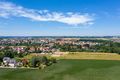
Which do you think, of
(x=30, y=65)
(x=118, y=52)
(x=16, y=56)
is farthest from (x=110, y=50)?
(x=30, y=65)

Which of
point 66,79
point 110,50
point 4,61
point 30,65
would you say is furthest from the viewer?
point 110,50

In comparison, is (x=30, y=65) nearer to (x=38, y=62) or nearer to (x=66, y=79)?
(x=38, y=62)

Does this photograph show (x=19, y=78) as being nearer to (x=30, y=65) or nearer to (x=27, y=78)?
(x=27, y=78)

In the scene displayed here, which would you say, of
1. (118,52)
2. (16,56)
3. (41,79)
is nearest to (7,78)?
(41,79)

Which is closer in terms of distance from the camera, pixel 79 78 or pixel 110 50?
pixel 79 78

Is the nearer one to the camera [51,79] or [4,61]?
[51,79]

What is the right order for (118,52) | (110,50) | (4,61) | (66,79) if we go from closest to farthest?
(66,79) < (4,61) < (118,52) < (110,50)

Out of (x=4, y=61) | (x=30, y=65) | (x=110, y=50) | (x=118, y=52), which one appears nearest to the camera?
(x=30, y=65)

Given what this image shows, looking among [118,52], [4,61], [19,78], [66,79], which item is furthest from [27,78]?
[118,52]

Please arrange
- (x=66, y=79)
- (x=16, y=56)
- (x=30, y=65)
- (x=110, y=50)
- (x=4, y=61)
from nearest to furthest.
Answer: (x=66, y=79) → (x=30, y=65) → (x=4, y=61) → (x=16, y=56) → (x=110, y=50)
